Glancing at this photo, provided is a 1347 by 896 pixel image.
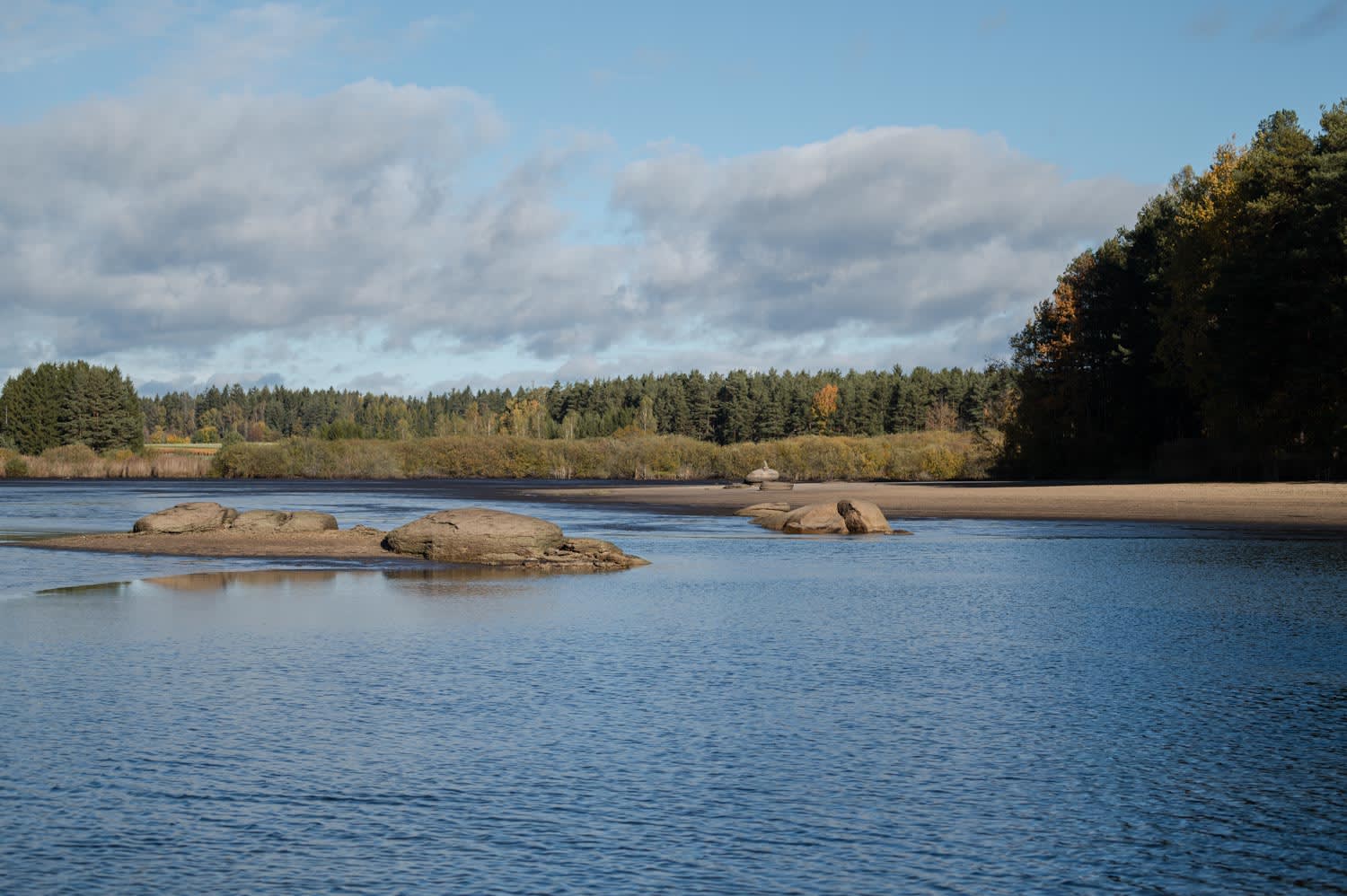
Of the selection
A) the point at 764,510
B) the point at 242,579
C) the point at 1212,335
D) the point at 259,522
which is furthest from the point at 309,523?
the point at 1212,335

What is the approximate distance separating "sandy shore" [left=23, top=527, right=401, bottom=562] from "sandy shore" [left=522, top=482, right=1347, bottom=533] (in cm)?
2184

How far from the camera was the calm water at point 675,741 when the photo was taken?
7.39 metres

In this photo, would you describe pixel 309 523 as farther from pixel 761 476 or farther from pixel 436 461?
pixel 436 461

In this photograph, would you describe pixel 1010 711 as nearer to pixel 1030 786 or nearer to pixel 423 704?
pixel 1030 786

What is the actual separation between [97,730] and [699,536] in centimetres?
2650

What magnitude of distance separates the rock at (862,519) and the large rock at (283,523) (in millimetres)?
16093

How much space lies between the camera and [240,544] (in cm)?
3109

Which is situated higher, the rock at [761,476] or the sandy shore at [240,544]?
the rock at [761,476]

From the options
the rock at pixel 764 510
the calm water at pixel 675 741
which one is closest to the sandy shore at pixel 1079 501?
the rock at pixel 764 510

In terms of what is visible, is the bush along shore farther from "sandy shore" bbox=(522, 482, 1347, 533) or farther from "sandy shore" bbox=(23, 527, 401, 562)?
"sandy shore" bbox=(23, 527, 401, 562)

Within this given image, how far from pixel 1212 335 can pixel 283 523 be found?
43717 millimetres

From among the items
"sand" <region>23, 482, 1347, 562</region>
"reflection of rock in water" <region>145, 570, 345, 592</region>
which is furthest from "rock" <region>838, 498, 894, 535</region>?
"reflection of rock in water" <region>145, 570, 345, 592</region>

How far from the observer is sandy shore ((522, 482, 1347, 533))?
43.6 metres

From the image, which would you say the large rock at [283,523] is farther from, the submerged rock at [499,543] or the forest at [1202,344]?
the forest at [1202,344]
